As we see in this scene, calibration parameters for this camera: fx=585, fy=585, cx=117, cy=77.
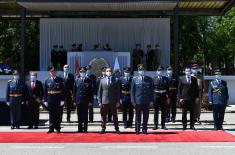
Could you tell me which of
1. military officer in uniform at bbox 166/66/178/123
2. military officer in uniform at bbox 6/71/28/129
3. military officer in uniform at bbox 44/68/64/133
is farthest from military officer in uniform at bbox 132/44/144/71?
military officer in uniform at bbox 44/68/64/133

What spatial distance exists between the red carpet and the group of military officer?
68 cm

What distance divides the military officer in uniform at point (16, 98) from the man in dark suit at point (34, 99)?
8.1 inches

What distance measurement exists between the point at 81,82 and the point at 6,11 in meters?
17.3

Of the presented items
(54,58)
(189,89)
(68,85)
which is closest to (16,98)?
(68,85)

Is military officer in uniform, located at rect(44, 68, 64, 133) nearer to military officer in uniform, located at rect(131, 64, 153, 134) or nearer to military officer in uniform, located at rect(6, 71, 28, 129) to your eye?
military officer in uniform, located at rect(6, 71, 28, 129)

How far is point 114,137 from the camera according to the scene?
1667cm

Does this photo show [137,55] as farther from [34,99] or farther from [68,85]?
[34,99]

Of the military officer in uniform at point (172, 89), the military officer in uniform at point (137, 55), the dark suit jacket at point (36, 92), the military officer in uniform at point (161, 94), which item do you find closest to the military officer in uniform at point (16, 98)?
the dark suit jacket at point (36, 92)

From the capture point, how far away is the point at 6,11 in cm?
3444

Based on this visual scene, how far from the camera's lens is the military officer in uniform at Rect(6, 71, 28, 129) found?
1964 cm

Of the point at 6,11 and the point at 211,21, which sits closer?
the point at 6,11

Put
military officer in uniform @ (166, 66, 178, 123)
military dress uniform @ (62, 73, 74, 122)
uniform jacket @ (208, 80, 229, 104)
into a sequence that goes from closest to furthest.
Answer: uniform jacket @ (208, 80, 229, 104)
military dress uniform @ (62, 73, 74, 122)
military officer in uniform @ (166, 66, 178, 123)
